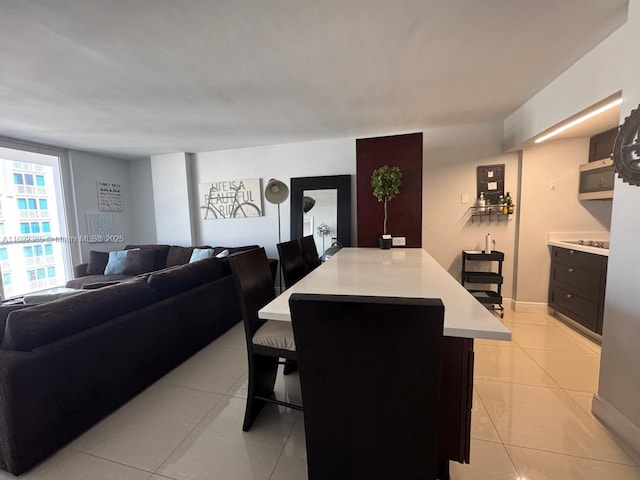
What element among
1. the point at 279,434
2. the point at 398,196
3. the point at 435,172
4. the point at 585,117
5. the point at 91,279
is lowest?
the point at 279,434

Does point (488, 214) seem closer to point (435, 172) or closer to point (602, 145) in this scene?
point (435, 172)

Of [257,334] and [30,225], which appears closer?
[257,334]

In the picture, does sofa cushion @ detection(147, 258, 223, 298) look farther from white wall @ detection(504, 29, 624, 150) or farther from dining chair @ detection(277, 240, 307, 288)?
white wall @ detection(504, 29, 624, 150)

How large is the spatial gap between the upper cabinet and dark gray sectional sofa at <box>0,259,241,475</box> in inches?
170

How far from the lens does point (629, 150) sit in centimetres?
142

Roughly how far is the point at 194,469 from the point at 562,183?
4268 mm

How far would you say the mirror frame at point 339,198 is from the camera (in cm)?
379

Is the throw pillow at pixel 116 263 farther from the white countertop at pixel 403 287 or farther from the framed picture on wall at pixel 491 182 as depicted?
the framed picture on wall at pixel 491 182

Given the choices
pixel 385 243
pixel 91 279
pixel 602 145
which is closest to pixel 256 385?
pixel 385 243

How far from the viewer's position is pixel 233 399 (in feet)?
6.07

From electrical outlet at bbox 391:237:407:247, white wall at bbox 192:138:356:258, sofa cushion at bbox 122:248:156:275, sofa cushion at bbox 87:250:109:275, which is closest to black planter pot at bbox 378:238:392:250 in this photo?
electrical outlet at bbox 391:237:407:247

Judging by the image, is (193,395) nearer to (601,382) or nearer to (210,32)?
(210,32)

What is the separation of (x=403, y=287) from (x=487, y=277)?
249cm

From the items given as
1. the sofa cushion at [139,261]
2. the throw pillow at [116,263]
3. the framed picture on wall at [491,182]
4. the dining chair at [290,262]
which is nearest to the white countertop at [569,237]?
the framed picture on wall at [491,182]
